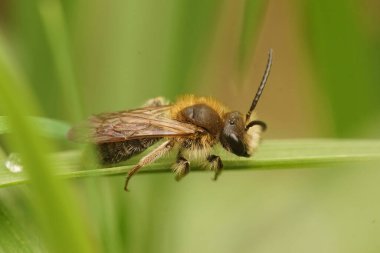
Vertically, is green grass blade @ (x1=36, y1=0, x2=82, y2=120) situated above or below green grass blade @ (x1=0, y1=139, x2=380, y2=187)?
above

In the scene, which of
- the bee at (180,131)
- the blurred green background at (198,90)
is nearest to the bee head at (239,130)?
the bee at (180,131)

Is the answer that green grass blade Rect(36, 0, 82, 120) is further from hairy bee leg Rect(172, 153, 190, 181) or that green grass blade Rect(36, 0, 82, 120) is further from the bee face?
the bee face

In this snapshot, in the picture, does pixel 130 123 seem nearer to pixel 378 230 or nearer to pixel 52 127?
pixel 52 127

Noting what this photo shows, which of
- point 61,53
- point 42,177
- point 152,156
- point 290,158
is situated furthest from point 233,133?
point 42,177

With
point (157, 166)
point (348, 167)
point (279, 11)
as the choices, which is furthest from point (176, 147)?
point (279, 11)

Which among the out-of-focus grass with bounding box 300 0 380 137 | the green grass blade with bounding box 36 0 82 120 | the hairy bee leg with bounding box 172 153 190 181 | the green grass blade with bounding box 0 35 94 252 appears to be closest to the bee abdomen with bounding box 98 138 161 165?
the hairy bee leg with bounding box 172 153 190 181
